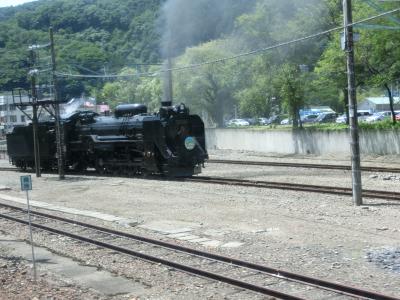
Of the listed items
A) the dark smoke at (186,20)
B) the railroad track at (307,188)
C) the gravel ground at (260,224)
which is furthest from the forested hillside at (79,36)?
the gravel ground at (260,224)

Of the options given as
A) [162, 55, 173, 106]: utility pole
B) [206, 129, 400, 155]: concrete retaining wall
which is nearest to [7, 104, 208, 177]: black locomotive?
[162, 55, 173, 106]: utility pole

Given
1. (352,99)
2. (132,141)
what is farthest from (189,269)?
(132,141)

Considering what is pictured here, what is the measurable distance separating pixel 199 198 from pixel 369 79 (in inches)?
683

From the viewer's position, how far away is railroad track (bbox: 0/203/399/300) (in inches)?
299

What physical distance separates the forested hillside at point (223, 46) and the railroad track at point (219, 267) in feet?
34.4

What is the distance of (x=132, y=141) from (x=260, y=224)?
13536 mm

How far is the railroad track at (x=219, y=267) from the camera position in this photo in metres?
7.60

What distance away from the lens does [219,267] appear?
9500 mm

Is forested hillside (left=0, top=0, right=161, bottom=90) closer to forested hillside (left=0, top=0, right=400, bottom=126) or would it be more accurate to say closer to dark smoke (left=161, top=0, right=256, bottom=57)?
forested hillside (left=0, top=0, right=400, bottom=126)

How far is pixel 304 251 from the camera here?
33.9 ft

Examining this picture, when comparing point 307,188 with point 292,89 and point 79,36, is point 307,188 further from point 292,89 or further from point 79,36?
point 79,36

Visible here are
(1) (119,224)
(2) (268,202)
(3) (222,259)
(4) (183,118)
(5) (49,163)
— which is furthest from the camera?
(5) (49,163)

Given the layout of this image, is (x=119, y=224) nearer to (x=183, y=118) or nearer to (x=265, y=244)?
(x=265, y=244)

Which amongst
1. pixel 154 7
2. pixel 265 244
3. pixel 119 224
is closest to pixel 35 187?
pixel 119 224
